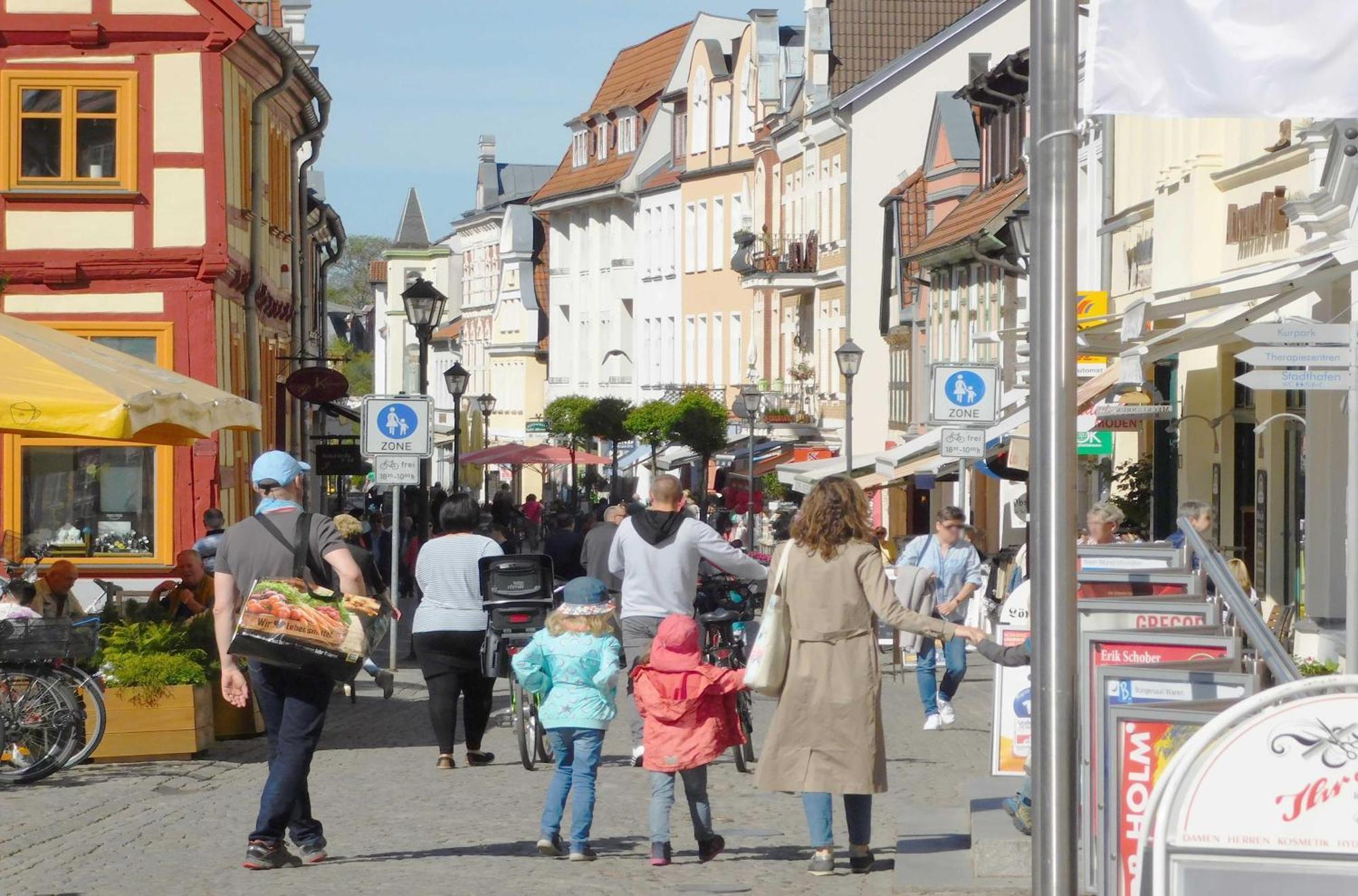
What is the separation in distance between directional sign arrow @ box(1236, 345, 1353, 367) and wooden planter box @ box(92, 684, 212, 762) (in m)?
7.55

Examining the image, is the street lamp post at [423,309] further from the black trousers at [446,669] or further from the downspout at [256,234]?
the black trousers at [446,669]

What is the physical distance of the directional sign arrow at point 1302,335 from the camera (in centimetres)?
966

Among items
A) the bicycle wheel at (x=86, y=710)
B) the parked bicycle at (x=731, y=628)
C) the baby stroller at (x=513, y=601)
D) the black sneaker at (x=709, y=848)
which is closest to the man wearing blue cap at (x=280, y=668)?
the black sneaker at (x=709, y=848)

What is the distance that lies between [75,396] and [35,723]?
204cm

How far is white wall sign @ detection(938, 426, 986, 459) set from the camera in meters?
20.9

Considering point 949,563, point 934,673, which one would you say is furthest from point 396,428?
point 934,673

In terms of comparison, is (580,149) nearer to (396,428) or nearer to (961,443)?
(396,428)

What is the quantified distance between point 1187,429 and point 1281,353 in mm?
13154

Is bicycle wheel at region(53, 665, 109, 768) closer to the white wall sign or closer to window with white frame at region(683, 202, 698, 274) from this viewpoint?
the white wall sign

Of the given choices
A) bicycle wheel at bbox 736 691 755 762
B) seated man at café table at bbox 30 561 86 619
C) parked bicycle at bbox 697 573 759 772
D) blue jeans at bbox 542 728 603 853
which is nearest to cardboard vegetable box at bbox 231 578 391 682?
blue jeans at bbox 542 728 603 853

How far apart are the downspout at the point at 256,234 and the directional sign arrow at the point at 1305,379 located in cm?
2008

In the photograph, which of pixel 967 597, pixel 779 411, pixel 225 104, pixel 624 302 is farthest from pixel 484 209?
pixel 967 597

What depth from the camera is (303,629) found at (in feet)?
30.5

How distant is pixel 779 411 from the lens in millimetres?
56375
